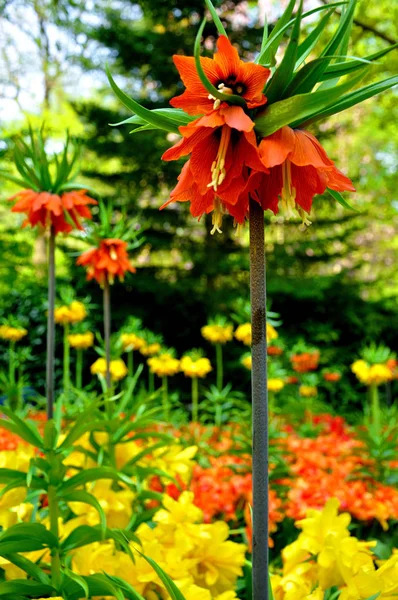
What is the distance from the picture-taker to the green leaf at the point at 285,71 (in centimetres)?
55

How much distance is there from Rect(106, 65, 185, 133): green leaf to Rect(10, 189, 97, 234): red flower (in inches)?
34.7

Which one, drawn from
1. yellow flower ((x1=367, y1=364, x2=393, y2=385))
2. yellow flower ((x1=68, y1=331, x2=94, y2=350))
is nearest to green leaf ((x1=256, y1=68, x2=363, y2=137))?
yellow flower ((x1=367, y1=364, x2=393, y2=385))

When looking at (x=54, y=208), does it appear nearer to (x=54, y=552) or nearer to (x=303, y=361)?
(x=54, y=552)

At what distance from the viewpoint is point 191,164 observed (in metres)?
0.65

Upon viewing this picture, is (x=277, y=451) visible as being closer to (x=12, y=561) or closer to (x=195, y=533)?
(x=195, y=533)

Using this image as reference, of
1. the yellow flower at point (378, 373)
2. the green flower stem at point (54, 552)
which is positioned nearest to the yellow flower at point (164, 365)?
the yellow flower at point (378, 373)

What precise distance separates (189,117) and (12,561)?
0.65m

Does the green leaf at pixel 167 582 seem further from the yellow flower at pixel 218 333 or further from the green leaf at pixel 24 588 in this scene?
the yellow flower at pixel 218 333

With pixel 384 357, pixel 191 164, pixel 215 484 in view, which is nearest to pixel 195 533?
pixel 191 164

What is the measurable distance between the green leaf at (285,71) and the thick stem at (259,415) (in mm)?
143

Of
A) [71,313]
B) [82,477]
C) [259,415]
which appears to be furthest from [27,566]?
[71,313]

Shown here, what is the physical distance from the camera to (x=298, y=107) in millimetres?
557

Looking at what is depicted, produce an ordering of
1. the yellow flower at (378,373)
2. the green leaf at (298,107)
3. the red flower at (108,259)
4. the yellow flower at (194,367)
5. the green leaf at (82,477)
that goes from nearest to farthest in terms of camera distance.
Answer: the green leaf at (298,107) → the green leaf at (82,477) → the red flower at (108,259) → the yellow flower at (378,373) → the yellow flower at (194,367)

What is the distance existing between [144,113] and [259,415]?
1.18 ft
